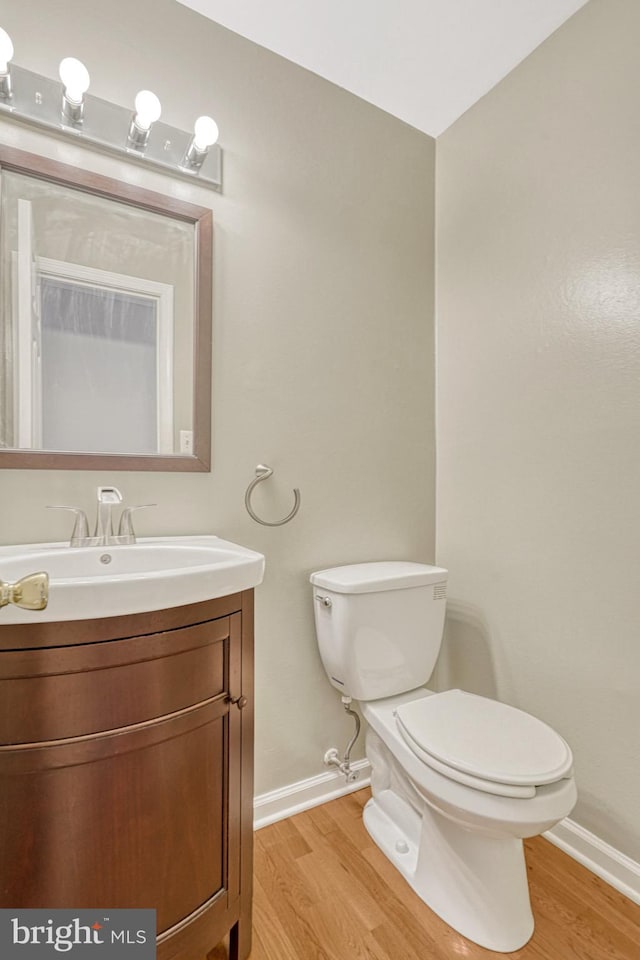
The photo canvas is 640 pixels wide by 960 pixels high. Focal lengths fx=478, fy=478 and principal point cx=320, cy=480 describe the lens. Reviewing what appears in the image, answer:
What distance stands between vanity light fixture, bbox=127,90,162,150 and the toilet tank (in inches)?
52.0

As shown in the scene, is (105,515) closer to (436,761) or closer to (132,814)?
(132,814)

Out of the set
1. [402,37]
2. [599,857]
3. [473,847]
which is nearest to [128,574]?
[473,847]

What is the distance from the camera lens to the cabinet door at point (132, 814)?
2.48 feet

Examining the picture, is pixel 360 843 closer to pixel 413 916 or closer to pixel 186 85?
pixel 413 916

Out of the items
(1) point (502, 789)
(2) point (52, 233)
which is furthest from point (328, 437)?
(1) point (502, 789)

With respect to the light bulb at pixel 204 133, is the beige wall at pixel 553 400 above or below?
below

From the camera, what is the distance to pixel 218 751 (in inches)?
37.5

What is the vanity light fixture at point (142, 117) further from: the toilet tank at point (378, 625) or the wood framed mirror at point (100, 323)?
the toilet tank at point (378, 625)

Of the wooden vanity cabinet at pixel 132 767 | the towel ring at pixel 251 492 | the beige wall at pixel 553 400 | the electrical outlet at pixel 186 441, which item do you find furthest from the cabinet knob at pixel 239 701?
the beige wall at pixel 553 400

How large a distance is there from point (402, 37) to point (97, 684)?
1.99 m

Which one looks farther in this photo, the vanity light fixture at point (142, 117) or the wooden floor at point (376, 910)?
the vanity light fixture at point (142, 117)

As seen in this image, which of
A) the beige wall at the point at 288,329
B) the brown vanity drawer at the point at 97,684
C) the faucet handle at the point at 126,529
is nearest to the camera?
the brown vanity drawer at the point at 97,684

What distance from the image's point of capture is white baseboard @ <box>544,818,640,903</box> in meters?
1.24

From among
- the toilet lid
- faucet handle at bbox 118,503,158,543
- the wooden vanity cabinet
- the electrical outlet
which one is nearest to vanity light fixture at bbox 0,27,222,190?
the electrical outlet
